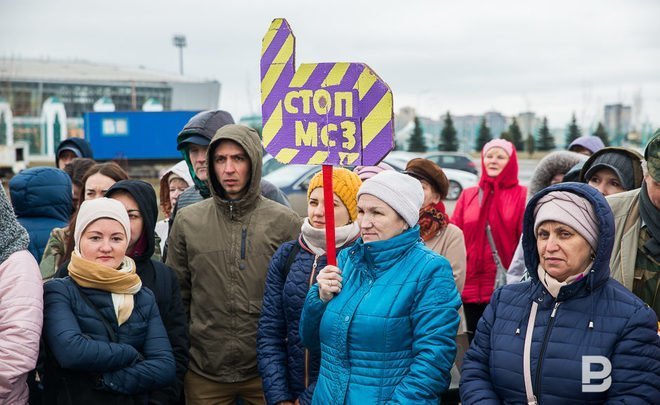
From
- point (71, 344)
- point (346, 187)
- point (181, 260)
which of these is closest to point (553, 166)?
point (346, 187)

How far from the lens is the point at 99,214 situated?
354cm

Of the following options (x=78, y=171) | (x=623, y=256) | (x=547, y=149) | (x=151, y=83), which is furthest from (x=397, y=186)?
(x=151, y=83)

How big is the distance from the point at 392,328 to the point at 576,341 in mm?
758

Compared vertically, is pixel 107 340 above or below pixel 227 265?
below

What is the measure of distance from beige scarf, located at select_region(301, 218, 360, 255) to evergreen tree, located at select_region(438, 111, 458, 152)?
5141 centimetres

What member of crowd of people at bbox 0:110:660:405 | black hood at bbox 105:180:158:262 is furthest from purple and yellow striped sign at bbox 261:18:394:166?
black hood at bbox 105:180:158:262

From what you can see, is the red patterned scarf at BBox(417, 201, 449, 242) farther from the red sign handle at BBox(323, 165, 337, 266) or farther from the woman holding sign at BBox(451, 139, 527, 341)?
the red sign handle at BBox(323, 165, 337, 266)

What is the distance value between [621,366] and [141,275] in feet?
8.08

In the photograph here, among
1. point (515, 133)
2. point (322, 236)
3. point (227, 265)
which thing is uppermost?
point (515, 133)

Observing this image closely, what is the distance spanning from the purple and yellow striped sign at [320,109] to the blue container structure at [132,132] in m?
30.1

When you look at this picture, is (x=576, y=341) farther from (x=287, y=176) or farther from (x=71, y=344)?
(x=287, y=176)

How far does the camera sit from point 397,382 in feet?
10.1

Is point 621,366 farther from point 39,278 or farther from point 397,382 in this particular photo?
point 39,278

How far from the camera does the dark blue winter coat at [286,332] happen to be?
374cm
